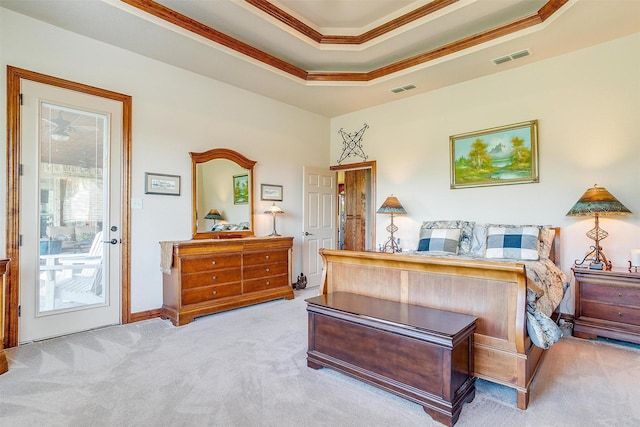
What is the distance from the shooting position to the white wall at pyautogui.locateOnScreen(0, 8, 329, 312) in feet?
10.3

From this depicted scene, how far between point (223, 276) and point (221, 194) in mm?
1156

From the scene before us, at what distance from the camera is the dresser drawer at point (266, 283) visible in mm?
4297

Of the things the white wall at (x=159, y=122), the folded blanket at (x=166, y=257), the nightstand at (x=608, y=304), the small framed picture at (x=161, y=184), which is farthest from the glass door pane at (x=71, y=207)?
the nightstand at (x=608, y=304)

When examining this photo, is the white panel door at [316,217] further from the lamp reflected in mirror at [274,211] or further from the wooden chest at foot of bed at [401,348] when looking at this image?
the wooden chest at foot of bed at [401,348]

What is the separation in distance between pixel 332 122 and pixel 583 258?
14.1 feet

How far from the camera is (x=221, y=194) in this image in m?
4.54

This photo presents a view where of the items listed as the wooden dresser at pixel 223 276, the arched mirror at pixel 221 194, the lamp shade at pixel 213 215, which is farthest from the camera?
the lamp shade at pixel 213 215

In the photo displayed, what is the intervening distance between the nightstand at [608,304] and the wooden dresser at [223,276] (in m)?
3.34

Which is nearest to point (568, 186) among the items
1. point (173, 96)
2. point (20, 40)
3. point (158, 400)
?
point (158, 400)

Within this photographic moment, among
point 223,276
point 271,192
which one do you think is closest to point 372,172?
point 271,192

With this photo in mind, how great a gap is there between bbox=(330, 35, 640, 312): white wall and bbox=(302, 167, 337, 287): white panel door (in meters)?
1.28

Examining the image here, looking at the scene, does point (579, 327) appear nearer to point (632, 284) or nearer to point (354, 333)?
point (632, 284)

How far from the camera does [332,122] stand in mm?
6207

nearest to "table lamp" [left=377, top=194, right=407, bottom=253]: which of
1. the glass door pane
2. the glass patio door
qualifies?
the glass patio door
